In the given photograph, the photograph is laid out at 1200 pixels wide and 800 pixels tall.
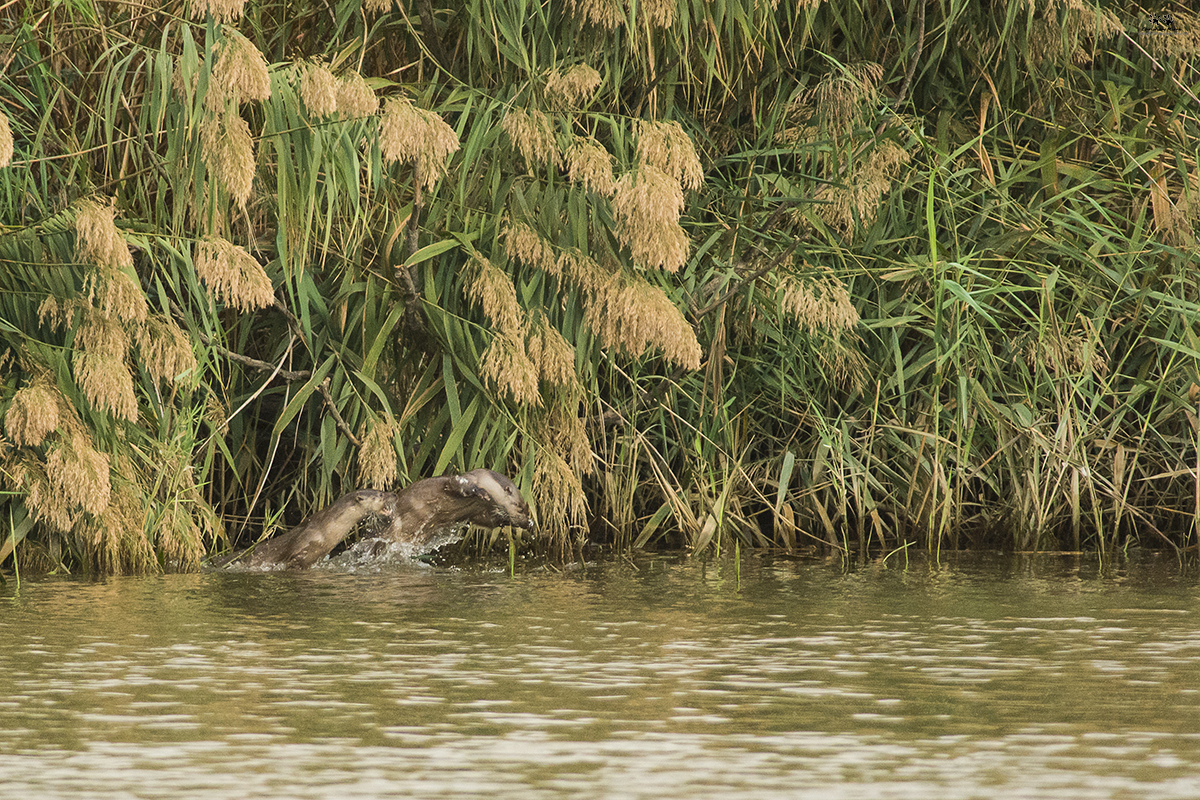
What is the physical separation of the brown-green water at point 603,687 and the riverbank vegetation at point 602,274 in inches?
30.6

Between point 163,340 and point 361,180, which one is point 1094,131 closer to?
point 361,180

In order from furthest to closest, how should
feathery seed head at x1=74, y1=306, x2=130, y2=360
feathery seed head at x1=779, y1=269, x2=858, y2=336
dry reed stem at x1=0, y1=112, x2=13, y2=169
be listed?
feathery seed head at x1=779, y1=269, x2=858, y2=336 < feathery seed head at x1=74, y1=306, x2=130, y2=360 < dry reed stem at x1=0, y1=112, x2=13, y2=169

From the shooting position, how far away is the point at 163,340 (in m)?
6.66

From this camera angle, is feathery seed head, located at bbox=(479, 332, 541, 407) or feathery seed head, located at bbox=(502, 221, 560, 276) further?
feathery seed head, located at bbox=(502, 221, 560, 276)

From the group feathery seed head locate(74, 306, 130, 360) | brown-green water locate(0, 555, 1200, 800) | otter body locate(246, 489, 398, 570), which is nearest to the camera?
brown-green water locate(0, 555, 1200, 800)

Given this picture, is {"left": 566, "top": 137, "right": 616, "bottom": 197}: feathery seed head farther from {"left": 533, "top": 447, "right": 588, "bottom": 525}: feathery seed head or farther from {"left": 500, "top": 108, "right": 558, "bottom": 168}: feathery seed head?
{"left": 533, "top": 447, "right": 588, "bottom": 525}: feathery seed head

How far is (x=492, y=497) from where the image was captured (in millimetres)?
7008

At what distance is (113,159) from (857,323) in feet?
9.62

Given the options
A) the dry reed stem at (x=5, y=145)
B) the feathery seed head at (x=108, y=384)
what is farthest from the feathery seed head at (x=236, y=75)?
the feathery seed head at (x=108, y=384)

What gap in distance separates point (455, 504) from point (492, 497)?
15 cm

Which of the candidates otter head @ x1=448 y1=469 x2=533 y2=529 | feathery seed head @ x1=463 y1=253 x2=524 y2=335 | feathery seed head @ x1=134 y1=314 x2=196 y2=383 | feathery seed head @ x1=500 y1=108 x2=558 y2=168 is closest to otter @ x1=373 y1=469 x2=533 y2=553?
otter head @ x1=448 y1=469 x2=533 y2=529

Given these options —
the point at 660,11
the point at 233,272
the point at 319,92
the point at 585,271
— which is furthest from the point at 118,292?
the point at 660,11

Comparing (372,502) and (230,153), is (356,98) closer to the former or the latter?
(230,153)

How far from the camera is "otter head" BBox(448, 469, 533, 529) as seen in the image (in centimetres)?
699
